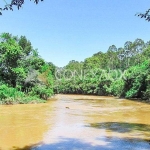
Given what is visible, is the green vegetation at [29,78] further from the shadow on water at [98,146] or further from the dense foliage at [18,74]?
the shadow on water at [98,146]

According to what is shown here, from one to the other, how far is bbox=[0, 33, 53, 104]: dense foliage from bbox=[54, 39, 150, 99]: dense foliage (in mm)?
12379

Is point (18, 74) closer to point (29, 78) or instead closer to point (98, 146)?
point (29, 78)

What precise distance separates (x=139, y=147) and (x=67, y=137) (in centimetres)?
284

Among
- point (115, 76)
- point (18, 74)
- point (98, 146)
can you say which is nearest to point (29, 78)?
point (18, 74)

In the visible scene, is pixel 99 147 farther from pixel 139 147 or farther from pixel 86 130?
pixel 86 130

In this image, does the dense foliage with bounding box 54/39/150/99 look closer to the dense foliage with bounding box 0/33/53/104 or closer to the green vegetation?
the green vegetation

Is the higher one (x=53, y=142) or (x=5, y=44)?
(x=5, y=44)

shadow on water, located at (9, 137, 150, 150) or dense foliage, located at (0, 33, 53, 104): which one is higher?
dense foliage, located at (0, 33, 53, 104)

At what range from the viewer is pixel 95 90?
56.6 meters

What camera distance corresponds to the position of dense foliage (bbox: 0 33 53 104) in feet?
87.4

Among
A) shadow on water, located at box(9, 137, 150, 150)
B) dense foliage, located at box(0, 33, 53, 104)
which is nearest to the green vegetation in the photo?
dense foliage, located at box(0, 33, 53, 104)

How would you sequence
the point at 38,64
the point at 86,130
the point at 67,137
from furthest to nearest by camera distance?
the point at 38,64
the point at 86,130
the point at 67,137

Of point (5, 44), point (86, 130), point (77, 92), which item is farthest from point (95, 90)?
point (86, 130)

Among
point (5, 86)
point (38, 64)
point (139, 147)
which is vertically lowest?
point (139, 147)
